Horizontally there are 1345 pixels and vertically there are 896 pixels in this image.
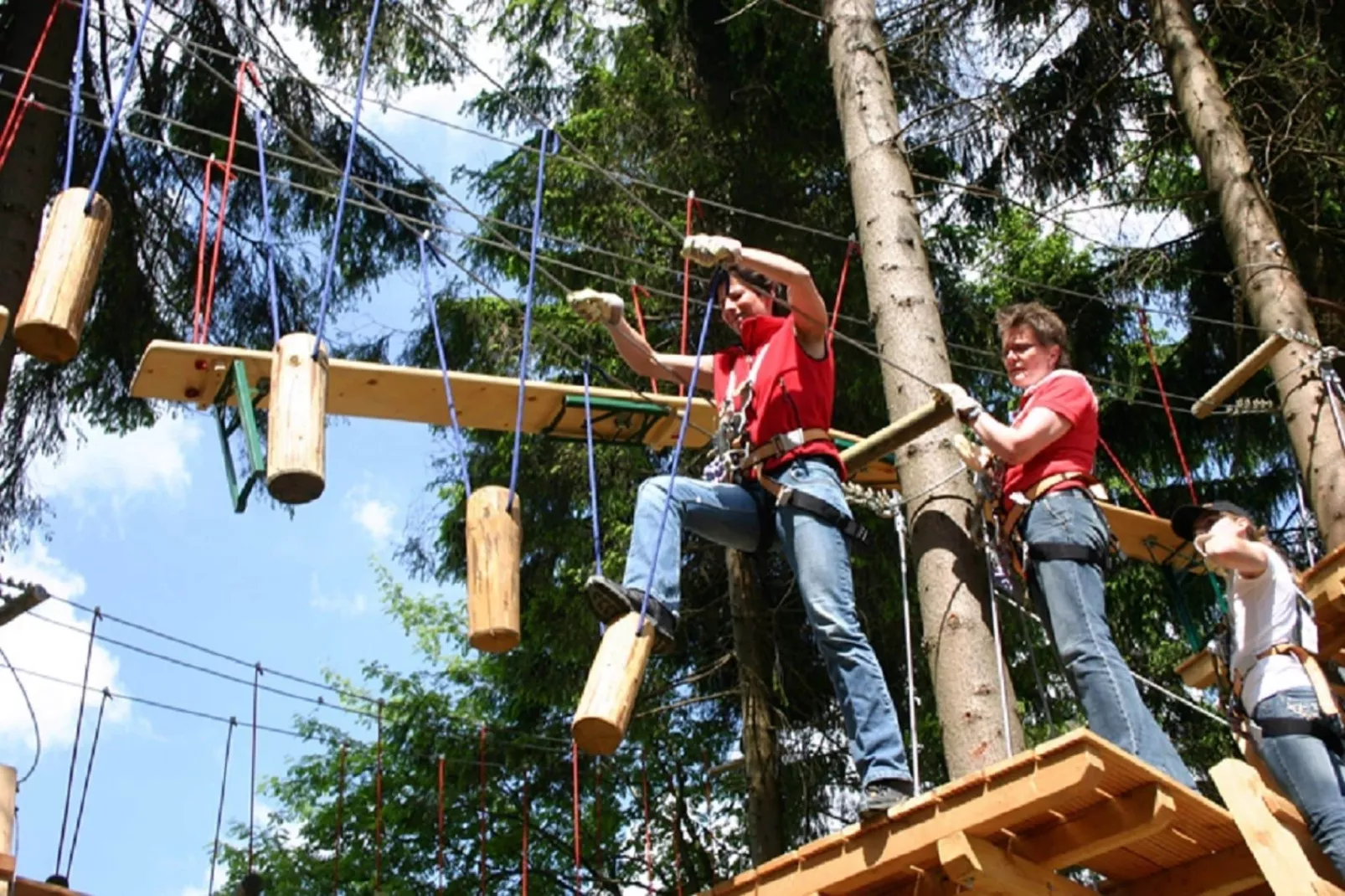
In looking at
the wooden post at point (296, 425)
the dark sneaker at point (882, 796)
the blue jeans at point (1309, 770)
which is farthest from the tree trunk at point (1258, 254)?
the wooden post at point (296, 425)

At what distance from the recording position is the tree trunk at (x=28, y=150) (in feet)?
22.0

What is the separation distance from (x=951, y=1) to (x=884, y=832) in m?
4.45

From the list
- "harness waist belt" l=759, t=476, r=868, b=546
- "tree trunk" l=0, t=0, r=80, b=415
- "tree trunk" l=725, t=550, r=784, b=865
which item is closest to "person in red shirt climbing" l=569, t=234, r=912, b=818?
"harness waist belt" l=759, t=476, r=868, b=546

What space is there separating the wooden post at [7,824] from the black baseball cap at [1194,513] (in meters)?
2.87

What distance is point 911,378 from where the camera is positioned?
15.1 feet

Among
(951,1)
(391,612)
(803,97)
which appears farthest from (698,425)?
(391,612)

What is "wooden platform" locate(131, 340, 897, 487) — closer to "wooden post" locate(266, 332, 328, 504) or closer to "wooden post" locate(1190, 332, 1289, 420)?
"wooden post" locate(266, 332, 328, 504)

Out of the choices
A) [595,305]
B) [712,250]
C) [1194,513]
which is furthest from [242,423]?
[1194,513]

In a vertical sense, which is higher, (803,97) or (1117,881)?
(803,97)

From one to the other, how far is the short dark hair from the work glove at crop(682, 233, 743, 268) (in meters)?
0.76

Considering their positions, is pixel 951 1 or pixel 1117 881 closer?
pixel 1117 881

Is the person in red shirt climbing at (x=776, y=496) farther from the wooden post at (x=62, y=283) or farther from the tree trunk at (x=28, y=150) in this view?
the tree trunk at (x=28, y=150)

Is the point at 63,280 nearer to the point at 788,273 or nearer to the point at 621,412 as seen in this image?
the point at 788,273

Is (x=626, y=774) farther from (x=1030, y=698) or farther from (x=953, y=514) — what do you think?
(x=953, y=514)
